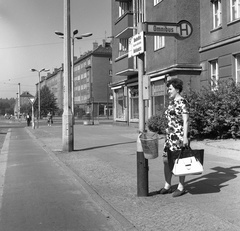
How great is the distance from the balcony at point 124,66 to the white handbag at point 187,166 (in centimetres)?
1724

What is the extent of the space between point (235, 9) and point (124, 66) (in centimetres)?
1046

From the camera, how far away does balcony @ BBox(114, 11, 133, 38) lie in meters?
23.9

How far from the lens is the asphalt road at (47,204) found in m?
4.55

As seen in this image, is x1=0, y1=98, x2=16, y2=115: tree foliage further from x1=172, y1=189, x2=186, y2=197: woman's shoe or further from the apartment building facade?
x1=172, y1=189, x2=186, y2=197: woman's shoe

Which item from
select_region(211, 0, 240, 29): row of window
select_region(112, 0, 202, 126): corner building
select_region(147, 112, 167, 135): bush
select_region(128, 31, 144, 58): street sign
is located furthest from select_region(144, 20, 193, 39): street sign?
select_region(211, 0, 240, 29): row of window

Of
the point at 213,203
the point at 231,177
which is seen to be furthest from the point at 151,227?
the point at 231,177

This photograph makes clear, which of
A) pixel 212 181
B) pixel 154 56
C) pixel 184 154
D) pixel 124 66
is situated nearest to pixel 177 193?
pixel 184 154

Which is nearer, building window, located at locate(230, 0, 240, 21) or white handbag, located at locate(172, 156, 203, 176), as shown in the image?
white handbag, located at locate(172, 156, 203, 176)

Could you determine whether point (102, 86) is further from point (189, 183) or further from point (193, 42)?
point (189, 183)

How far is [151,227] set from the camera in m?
4.24

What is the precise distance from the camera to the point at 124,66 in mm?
24969

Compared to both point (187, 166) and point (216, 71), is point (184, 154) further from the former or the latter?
point (216, 71)

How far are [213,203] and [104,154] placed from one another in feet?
20.8

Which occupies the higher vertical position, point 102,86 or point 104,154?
point 102,86
